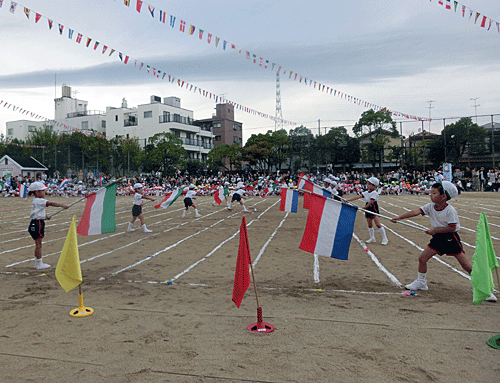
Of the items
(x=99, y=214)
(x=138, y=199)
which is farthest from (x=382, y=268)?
(x=138, y=199)

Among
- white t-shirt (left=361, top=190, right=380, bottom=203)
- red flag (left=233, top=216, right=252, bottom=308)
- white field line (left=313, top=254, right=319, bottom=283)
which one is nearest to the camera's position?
red flag (left=233, top=216, right=252, bottom=308)

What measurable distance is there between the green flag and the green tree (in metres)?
35.7

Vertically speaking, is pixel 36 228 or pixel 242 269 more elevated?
pixel 36 228

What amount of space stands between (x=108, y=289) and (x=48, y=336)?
6.24ft

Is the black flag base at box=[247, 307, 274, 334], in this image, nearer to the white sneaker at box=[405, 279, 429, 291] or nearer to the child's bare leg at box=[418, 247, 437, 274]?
the white sneaker at box=[405, 279, 429, 291]

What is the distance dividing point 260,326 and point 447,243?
3.31 metres

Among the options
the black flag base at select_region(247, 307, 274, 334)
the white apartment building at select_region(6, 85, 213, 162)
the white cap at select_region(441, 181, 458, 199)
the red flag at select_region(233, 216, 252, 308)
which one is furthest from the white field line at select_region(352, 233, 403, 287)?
the white apartment building at select_region(6, 85, 213, 162)

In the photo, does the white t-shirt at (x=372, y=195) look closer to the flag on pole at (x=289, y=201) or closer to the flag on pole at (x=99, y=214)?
the flag on pole at (x=289, y=201)

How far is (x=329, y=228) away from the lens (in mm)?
5422

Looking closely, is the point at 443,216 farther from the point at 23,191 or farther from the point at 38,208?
the point at 23,191

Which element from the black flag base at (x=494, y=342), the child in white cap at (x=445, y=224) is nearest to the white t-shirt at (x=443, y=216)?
the child in white cap at (x=445, y=224)

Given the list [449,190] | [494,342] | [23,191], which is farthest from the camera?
[23,191]

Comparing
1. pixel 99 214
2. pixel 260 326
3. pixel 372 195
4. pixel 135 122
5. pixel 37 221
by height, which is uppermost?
pixel 135 122

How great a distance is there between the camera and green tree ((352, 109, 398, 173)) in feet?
126
